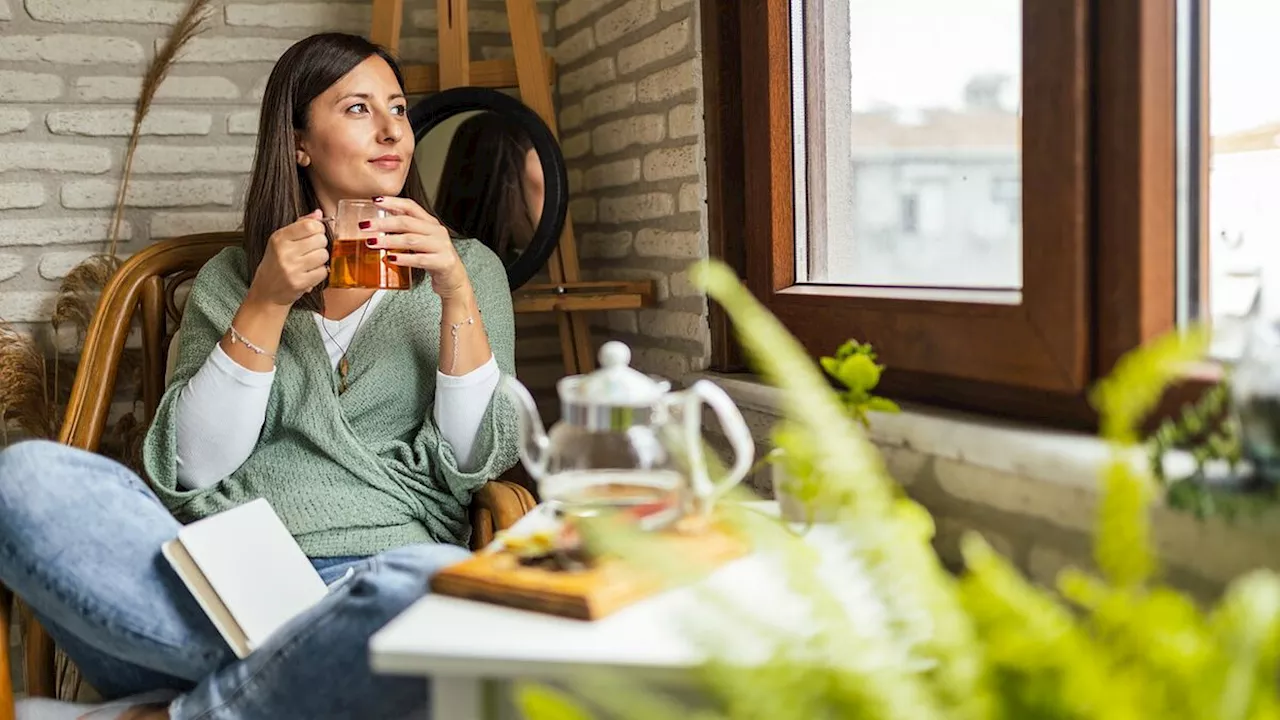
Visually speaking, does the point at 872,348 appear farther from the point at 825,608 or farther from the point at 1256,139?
the point at 825,608

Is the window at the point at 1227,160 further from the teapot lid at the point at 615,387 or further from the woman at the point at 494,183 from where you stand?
the woman at the point at 494,183

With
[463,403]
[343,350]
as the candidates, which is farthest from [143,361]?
[463,403]

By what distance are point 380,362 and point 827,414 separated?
1.46 metres

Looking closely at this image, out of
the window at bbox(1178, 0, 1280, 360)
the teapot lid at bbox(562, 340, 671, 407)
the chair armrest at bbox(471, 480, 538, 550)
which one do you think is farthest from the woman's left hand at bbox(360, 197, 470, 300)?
the window at bbox(1178, 0, 1280, 360)

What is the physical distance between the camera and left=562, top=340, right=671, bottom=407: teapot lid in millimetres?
1232

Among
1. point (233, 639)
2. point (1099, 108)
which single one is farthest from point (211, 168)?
point (1099, 108)

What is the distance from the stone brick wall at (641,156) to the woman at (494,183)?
19cm

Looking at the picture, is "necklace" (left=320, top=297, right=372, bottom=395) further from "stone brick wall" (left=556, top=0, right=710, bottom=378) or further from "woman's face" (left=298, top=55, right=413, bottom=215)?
"stone brick wall" (left=556, top=0, right=710, bottom=378)

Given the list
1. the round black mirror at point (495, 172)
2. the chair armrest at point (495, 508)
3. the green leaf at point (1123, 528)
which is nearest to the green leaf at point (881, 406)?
the chair armrest at point (495, 508)

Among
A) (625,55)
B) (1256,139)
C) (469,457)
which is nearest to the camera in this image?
(1256,139)

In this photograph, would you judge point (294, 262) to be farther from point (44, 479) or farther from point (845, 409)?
point (845, 409)

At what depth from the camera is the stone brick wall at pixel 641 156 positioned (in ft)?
7.00

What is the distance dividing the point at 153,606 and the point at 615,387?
28.3 inches

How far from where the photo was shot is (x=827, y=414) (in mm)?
654
